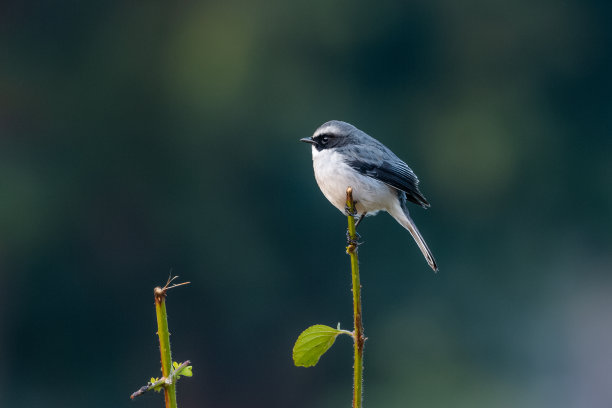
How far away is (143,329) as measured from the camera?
1412cm

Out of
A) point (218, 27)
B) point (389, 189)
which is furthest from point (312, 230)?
point (389, 189)

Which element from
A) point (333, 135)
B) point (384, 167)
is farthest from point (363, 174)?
point (333, 135)

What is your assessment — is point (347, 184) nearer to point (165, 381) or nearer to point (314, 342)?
point (314, 342)

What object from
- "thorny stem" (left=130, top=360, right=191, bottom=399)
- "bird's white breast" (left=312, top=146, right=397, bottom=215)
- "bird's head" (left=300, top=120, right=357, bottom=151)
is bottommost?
"thorny stem" (left=130, top=360, right=191, bottom=399)

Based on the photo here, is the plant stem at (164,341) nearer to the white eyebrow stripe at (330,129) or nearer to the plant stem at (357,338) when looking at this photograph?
the plant stem at (357,338)

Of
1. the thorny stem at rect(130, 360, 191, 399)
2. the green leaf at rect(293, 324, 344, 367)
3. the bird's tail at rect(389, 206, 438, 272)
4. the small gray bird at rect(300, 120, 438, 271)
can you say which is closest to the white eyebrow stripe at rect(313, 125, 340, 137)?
the small gray bird at rect(300, 120, 438, 271)

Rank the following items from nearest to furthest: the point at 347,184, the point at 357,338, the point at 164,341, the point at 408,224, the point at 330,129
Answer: the point at 164,341
the point at 357,338
the point at 347,184
the point at 408,224
the point at 330,129

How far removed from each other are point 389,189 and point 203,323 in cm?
1203

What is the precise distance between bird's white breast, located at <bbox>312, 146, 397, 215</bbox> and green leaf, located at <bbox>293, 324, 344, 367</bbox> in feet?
4.83

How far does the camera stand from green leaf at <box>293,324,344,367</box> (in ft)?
2.47

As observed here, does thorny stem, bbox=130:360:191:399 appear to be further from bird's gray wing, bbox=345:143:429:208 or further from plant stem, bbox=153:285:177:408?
bird's gray wing, bbox=345:143:429:208

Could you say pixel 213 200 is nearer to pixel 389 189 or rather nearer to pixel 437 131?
pixel 437 131

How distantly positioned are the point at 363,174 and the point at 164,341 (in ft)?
6.44

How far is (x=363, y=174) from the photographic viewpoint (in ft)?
8.13
